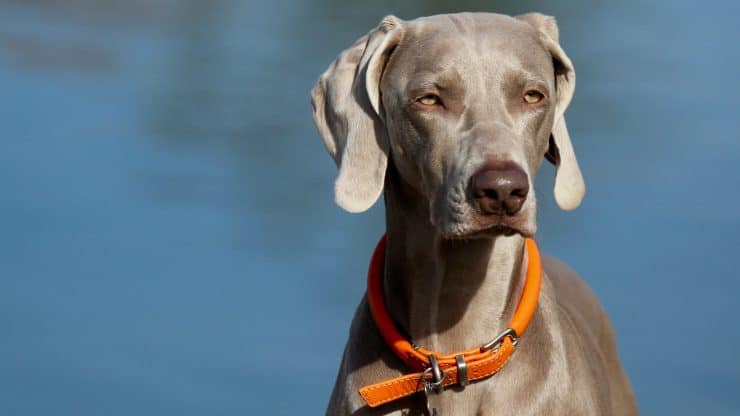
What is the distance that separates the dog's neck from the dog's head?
4.6 inches

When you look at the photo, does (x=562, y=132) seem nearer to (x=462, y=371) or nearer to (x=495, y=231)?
(x=495, y=231)

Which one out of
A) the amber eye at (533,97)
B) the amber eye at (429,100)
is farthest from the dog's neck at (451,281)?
the amber eye at (533,97)

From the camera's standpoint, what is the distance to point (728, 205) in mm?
8523

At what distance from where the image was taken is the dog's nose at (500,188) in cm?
416

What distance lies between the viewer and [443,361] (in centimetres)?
452

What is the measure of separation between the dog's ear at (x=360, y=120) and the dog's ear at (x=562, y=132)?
0.36 m

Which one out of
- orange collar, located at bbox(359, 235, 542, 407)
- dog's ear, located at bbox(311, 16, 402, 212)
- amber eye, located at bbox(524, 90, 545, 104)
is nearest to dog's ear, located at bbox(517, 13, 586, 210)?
amber eye, located at bbox(524, 90, 545, 104)

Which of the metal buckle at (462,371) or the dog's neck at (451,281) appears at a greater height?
the dog's neck at (451,281)

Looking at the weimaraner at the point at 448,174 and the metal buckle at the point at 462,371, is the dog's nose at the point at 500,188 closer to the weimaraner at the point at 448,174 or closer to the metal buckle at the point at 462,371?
the weimaraner at the point at 448,174

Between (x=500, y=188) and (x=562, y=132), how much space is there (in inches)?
20.7

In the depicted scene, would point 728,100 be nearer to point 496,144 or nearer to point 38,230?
point 38,230

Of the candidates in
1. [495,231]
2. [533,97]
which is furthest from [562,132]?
[495,231]

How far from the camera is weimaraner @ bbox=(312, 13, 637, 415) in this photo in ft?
14.4

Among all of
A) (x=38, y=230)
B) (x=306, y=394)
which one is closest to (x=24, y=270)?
(x=38, y=230)
